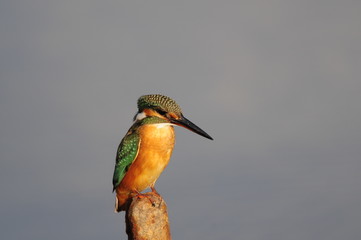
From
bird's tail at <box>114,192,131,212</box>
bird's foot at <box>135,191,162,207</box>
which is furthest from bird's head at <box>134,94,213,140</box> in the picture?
bird's tail at <box>114,192,131,212</box>

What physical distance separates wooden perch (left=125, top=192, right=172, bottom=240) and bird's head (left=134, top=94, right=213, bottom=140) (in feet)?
4.29

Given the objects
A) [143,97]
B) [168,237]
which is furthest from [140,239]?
[143,97]

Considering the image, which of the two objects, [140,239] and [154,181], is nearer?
[140,239]

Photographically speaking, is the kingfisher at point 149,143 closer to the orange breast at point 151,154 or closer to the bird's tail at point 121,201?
the orange breast at point 151,154

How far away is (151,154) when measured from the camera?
7992 millimetres

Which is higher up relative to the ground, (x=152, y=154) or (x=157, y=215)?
(x=152, y=154)

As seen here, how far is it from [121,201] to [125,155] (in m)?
0.89

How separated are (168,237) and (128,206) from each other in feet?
2.89

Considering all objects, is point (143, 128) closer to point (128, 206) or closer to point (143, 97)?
point (143, 97)

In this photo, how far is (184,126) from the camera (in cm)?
813

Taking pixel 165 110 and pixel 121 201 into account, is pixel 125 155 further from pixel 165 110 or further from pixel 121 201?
pixel 165 110

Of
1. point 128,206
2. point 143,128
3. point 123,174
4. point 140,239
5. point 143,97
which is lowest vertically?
point 140,239

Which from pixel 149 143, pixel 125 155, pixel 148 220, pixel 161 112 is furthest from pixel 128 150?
pixel 148 220

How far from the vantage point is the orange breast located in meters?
7.98
